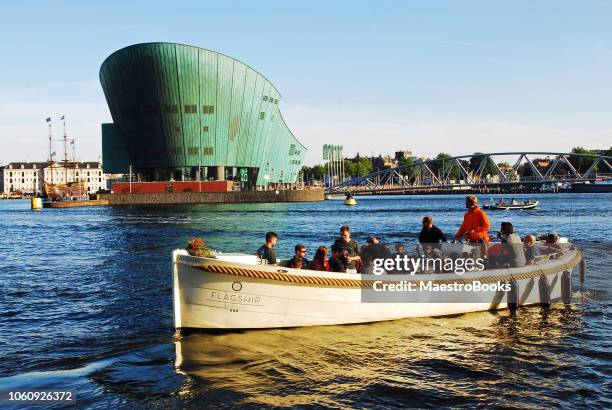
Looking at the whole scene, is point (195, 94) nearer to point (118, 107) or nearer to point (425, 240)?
point (118, 107)

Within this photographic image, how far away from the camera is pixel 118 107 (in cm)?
10450

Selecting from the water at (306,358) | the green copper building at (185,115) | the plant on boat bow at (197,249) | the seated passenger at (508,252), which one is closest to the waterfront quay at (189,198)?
the green copper building at (185,115)

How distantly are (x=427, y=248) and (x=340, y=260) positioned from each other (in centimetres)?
235

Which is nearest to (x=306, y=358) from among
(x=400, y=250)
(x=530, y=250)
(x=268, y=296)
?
(x=268, y=296)

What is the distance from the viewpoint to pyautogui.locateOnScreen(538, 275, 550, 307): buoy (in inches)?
600

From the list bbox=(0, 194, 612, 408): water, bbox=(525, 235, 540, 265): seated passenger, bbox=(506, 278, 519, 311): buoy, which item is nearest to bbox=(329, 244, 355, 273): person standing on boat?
bbox=(0, 194, 612, 408): water

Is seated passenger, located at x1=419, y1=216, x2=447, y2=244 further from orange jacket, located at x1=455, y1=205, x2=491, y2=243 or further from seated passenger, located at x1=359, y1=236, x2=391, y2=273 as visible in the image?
seated passenger, located at x1=359, y1=236, x2=391, y2=273

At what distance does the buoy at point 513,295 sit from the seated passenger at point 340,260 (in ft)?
14.6

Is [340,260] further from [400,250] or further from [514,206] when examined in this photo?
[514,206]

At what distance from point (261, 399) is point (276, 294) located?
3.11m

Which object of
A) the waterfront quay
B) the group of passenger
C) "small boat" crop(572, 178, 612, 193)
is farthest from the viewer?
"small boat" crop(572, 178, 612, 193)

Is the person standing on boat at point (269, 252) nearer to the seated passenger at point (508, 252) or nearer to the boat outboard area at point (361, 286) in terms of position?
the boat outboard area at point (361, 286)

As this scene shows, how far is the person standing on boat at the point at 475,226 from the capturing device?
46.2 feet

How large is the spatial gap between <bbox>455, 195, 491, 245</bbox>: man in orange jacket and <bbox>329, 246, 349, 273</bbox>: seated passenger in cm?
308
